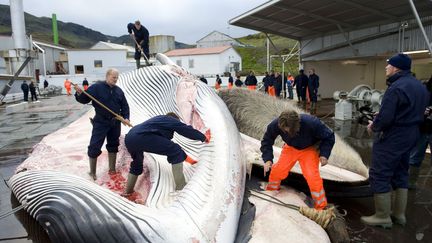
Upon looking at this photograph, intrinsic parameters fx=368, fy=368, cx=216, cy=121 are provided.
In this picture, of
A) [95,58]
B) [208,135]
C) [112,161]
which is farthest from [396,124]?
[95,58]

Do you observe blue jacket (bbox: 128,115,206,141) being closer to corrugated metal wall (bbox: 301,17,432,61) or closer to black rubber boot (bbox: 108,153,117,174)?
black rubber boot (bbox: 108,153,117,174)

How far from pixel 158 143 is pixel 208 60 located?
47.3 m

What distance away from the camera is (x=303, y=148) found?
177 inches

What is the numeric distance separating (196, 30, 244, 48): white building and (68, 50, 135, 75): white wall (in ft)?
87.6

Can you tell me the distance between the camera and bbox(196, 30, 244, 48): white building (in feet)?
244

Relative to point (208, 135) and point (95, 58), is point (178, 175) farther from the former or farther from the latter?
point (95, 58)

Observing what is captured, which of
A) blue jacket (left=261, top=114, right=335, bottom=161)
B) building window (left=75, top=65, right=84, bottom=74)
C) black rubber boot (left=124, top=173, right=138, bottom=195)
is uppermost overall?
building window (left=75, top=65, right=84, bottom=74)

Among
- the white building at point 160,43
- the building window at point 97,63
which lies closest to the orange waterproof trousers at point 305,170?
the building window at point 97,63

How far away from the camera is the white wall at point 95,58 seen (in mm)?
51938

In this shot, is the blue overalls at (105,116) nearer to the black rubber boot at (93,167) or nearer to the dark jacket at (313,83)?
the black rubber boot at (93,167)

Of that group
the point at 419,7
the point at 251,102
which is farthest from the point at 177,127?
the point at 419,7

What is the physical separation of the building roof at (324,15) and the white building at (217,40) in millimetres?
57043

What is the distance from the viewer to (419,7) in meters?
12.4

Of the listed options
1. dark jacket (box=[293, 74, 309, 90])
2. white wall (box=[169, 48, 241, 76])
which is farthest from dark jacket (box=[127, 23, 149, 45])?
white wall (box=[169, 48, 241, 76])
